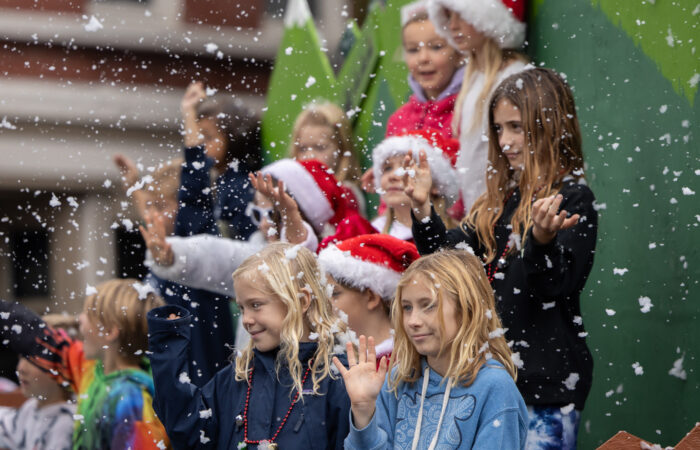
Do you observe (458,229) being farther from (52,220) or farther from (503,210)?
(52,220)

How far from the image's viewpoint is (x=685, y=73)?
3074mm

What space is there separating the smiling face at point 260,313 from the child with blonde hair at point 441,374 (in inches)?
9.5

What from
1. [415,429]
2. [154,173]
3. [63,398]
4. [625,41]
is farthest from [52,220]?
[415,429]

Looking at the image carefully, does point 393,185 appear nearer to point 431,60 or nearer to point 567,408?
point 431,60

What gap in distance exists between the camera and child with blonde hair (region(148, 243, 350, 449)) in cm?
244

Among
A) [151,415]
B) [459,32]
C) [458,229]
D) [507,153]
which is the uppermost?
[459,32]

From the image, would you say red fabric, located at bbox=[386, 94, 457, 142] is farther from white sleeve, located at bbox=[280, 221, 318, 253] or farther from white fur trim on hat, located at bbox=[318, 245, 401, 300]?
white fur trim on hat, located at bbox=[318, 245, 401, 300]

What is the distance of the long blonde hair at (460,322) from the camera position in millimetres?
2322

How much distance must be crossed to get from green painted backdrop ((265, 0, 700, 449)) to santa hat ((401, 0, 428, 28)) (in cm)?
46

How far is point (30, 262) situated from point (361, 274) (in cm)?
616

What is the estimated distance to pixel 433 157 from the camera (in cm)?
349

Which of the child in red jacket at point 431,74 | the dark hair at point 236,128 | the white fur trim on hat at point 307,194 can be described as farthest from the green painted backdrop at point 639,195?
the dark hair at point 236,128

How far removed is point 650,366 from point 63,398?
191 centimetres

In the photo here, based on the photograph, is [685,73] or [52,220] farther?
[52,220]
